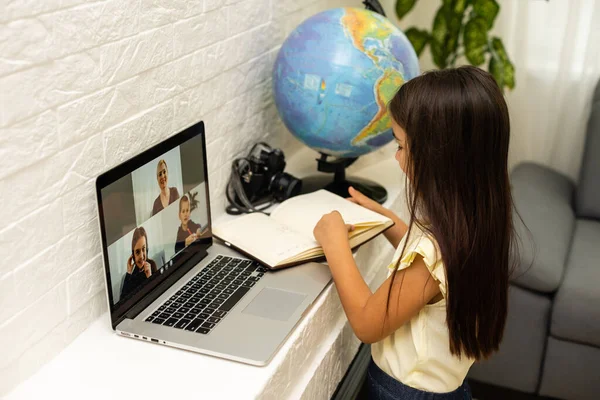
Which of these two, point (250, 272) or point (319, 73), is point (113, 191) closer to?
point (250, 272)

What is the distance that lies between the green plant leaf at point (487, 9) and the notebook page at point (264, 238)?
111 centimetres

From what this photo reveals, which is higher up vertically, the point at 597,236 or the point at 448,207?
the point at 448,207

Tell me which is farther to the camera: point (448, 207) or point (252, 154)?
point (252, 154)

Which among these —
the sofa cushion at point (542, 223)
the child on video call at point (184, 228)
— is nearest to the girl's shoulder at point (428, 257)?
the child on video call at point (184, 228)

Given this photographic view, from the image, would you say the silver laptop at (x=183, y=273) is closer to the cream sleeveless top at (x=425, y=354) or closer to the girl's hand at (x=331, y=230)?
the girl's hand at (x=331, y=230)

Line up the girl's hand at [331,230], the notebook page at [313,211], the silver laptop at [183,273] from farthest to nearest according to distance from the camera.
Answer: the notebook page at [313,211] → the girl's hand at [331,230] → the silver laptop at [183,273]

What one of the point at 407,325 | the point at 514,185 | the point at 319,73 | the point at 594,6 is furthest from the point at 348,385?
the point at 594,6

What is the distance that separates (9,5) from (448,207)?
0.70 m

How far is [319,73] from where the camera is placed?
4.84 ft

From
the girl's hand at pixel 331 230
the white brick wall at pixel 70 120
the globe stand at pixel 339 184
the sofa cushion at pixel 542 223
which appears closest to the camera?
the white brick wall at pixel 70 120

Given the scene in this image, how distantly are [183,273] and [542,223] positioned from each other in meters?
1.16

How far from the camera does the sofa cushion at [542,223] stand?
178 centimetres

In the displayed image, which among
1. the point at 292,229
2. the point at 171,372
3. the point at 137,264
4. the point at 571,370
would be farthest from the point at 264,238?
the point at 571,370

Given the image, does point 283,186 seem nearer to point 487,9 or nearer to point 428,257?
point 428,257
